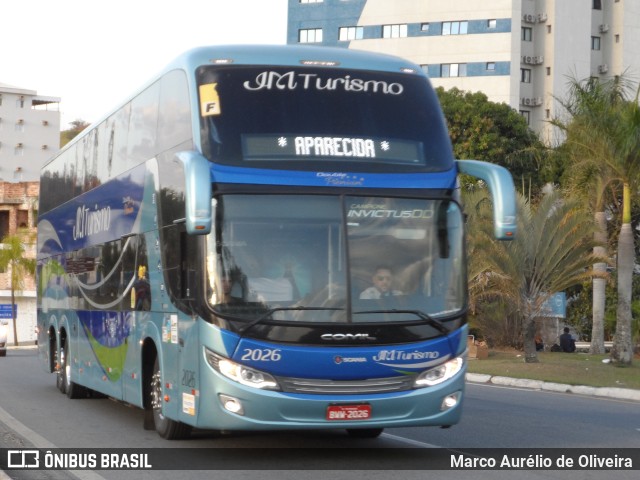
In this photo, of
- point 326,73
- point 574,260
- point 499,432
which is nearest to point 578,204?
point 574,260

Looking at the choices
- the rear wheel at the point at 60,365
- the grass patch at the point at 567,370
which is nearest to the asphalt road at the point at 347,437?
the rear wheel at the point at 60,365

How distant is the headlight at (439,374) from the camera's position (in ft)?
36.2

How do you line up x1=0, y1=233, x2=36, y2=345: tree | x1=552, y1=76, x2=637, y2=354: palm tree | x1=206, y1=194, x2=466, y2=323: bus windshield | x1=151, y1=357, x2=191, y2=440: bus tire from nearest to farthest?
x1=206, y1=194, x2=466, y2=323: bus windshield, x1=151, y1=357, x2=191, y2=440: bus tire, x1=552, y1=76, x2=637, y2=354: palm tree, x1=0, y1=233, x2=36, y2=345: tree

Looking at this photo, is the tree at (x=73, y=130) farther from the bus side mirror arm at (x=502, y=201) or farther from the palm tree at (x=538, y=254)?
the bus side mirror arm at (x=502, y=201)

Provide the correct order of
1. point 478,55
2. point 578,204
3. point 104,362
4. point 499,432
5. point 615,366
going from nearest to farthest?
point 499,432 < point 104,362 < point 615,366 < point 578,204 < point 478,55

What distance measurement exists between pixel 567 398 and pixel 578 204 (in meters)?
9.98

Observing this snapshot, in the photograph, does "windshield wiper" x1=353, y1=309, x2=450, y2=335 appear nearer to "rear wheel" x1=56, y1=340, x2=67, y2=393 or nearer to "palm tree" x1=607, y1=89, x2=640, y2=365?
"rear wheel" x1=56, y1=340, x2=67, y2=393

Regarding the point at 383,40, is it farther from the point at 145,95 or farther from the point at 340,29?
the point at 145,95

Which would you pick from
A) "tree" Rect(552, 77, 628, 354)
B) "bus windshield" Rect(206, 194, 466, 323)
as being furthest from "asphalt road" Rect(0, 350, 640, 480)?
"tree" Rect(552, 77, 628, 354)

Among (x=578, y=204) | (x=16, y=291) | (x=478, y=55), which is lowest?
(x=16, y=291)

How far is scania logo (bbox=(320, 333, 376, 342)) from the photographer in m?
10.7

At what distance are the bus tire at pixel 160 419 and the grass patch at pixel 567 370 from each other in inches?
478

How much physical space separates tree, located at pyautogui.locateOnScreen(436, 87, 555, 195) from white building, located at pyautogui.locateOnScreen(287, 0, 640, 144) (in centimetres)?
2146

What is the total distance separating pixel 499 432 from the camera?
14.2 metres
